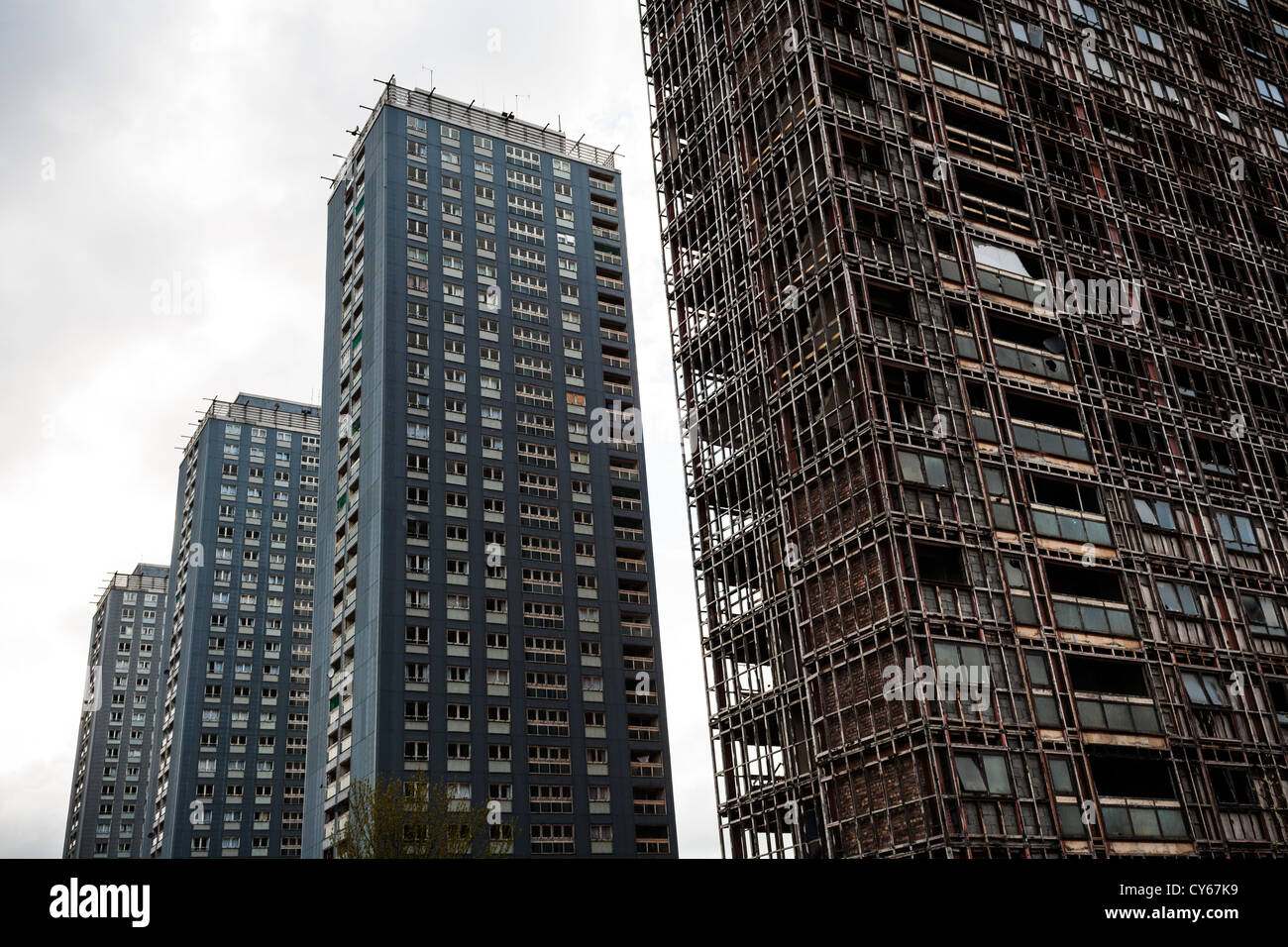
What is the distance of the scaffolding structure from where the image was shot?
4497 cm

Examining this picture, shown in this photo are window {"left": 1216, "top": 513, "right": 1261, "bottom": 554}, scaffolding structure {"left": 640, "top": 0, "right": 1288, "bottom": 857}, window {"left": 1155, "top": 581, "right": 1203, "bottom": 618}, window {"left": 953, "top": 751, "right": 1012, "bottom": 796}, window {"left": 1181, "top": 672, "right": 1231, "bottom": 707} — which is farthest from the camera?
window {"left": 1216, "top": 513, "right": 1261, "bottom": 554}

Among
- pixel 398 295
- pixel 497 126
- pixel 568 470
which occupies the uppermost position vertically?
pixel 497 126

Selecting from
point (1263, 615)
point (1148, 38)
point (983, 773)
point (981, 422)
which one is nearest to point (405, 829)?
point (983, 773)

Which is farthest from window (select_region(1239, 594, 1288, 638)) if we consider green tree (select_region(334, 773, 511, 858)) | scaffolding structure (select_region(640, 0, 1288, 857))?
green tree (select_region(334, 773, 511, 858))

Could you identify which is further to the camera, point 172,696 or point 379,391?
point 172,696

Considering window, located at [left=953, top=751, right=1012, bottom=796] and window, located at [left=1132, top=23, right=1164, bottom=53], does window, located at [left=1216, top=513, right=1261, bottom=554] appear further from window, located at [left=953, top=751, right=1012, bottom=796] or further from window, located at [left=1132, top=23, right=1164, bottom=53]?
window, located at [left=1132, top=23, right=1164, bottom=53]

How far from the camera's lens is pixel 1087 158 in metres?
61.1

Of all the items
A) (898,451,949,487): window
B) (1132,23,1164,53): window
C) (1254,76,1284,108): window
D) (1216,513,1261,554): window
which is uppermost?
(1132,23,1164,53): window

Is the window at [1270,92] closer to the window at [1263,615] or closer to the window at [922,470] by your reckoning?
the window at [1263,615]

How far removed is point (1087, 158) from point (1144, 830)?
112 ft

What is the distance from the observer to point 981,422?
165 ft
